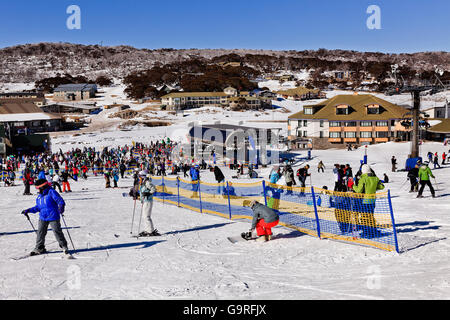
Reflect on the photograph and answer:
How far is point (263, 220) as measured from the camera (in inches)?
312

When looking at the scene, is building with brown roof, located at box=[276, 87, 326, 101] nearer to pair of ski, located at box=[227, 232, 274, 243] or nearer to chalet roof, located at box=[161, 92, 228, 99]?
chalet roof, located at box=[161, 92, 228, 99]

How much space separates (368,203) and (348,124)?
45.8 meters

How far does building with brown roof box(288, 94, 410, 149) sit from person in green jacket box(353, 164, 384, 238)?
43346 millimetres

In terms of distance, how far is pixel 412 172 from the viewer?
45.0 ft

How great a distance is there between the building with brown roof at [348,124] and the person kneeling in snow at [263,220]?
43.8 metres

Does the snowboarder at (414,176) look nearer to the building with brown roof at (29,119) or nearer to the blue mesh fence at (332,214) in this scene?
the blue mesh fence at (332,214)

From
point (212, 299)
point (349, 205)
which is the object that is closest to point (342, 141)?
point (349, 205)

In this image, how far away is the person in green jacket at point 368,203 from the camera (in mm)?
7367

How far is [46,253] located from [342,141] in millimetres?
48000

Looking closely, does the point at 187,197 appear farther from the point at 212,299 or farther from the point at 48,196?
the point at 212,299

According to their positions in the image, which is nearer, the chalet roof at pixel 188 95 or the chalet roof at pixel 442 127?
the chalet roof at pixel 442 127

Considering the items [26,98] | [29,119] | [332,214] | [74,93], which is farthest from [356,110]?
[74,93]

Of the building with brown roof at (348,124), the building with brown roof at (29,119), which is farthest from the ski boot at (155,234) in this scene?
the building with brown roof at (29,119)

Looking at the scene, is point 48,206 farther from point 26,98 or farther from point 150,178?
point 26,98
